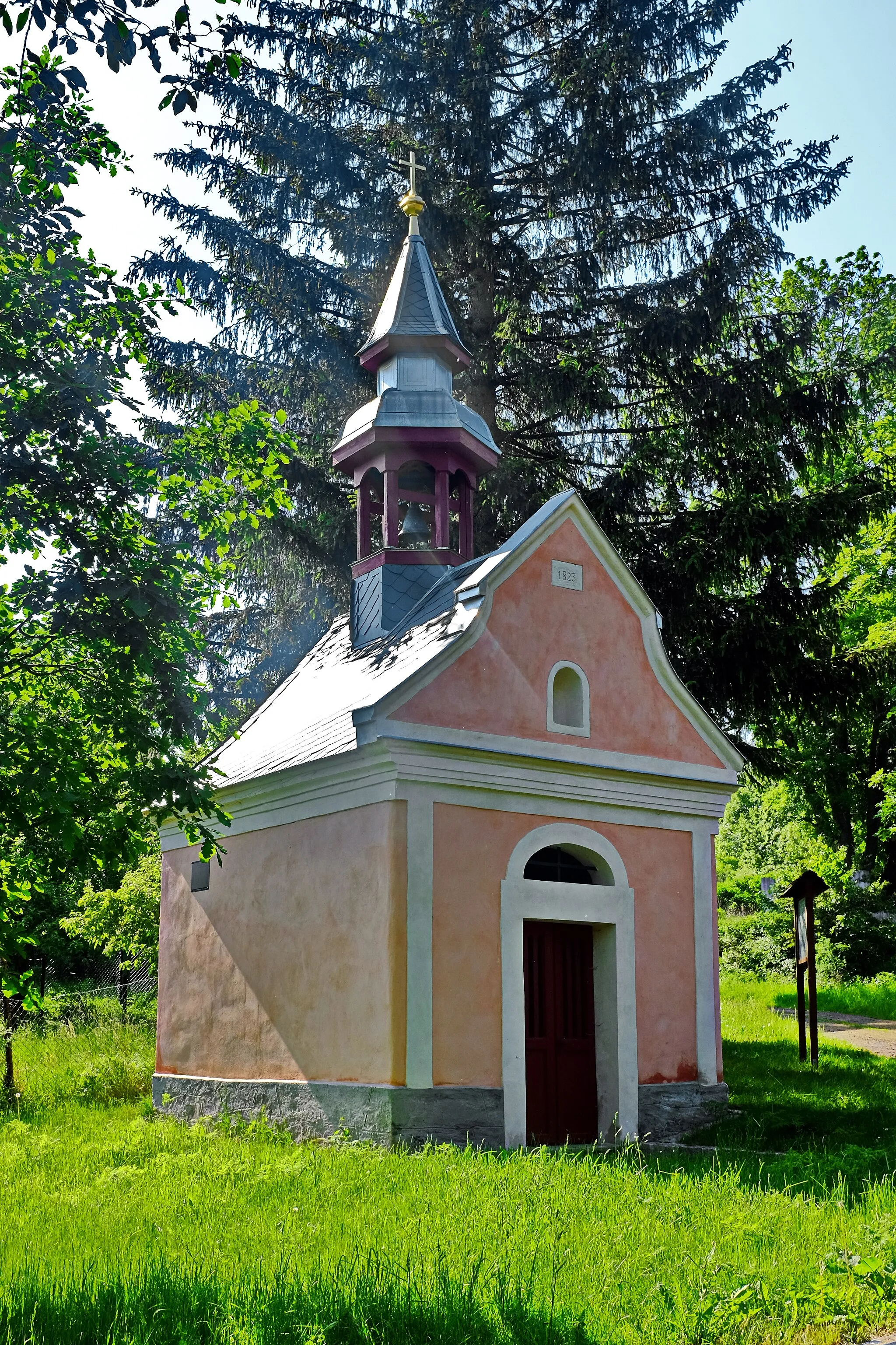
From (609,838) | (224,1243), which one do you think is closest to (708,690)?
(609,838)

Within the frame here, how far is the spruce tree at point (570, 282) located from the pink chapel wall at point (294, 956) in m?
6.14

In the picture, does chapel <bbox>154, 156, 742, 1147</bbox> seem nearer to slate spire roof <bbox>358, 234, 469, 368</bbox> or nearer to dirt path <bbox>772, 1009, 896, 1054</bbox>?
slate spire roof <bbox>358, 234, 469, 368</bbox>

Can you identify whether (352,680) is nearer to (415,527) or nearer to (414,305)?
(415,527)

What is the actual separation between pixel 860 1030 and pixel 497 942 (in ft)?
37.9

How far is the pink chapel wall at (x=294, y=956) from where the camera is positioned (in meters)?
10.6

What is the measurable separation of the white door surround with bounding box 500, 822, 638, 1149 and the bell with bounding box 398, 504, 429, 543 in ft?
14.9

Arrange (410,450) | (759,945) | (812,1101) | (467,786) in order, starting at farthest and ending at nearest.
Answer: (759,945)
(410,450)
(812,1101)
(467,786)

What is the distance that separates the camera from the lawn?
16.5 feet

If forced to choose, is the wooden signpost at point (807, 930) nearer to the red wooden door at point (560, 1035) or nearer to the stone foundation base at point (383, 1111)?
the red wooden door at point (560, 1035)

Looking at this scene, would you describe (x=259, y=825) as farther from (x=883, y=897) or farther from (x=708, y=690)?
(x=883, y=897)

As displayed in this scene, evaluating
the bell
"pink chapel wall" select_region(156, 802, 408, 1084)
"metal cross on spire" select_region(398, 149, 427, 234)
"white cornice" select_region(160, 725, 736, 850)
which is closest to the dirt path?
"white cornice" select_region(160, 725, 736, 850)

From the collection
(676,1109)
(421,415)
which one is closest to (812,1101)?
(676,1109)

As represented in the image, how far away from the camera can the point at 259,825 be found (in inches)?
505

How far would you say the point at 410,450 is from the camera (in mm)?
14688
